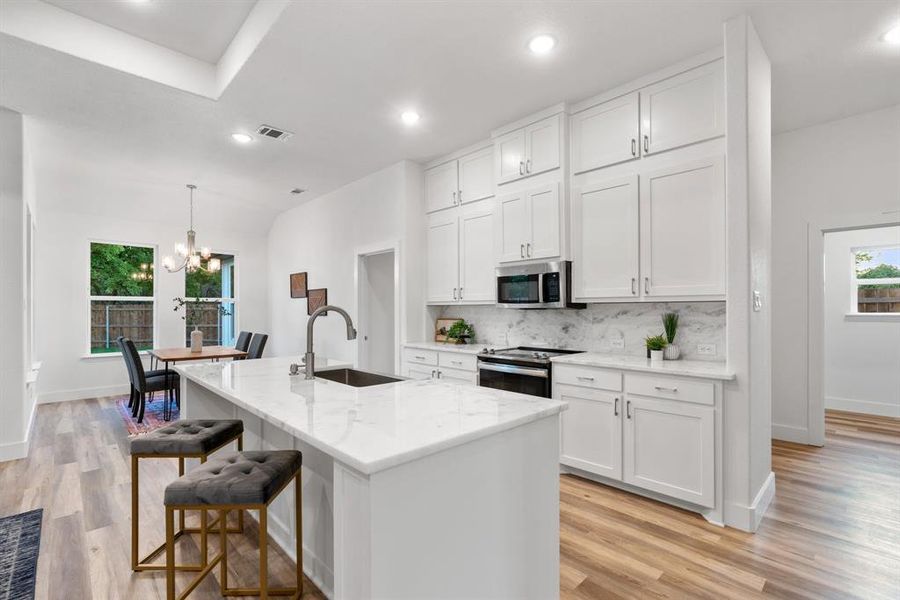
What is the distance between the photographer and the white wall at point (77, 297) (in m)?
5.80

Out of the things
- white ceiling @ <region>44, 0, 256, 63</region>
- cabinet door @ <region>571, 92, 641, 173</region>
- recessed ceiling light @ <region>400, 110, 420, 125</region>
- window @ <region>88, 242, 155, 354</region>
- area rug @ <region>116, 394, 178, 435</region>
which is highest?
white ceiling @ <region>44, 0, 256, 63</region>

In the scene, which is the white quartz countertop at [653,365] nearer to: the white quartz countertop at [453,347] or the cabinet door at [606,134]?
→ the white quartz countertop at [453,347]

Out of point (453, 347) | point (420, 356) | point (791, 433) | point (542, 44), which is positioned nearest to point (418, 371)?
point (420, 356)

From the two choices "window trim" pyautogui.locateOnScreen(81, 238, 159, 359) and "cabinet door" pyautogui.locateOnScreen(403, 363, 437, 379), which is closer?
"cabinet door" pyautogui.locateOnScreen(403, 363, 437, 379)

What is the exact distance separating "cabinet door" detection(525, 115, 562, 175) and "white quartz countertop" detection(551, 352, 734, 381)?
1.55m

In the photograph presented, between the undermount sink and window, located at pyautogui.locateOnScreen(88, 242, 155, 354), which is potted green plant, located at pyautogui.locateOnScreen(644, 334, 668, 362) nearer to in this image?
the undermount sink

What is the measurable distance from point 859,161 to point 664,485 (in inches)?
128

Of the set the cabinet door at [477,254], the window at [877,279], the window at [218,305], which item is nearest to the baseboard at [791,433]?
the window at [877,279]

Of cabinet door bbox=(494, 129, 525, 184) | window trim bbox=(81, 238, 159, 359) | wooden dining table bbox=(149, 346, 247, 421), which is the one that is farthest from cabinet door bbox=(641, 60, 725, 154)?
window trim bbox=(81, 238, 159, 359)

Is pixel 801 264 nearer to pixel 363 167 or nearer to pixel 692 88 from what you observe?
pixel 692 88

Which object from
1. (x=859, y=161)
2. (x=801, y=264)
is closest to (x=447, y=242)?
(x=801, y=264)

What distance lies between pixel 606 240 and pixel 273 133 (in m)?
3.13

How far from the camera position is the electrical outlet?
3059mm

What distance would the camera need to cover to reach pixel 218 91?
336cm
